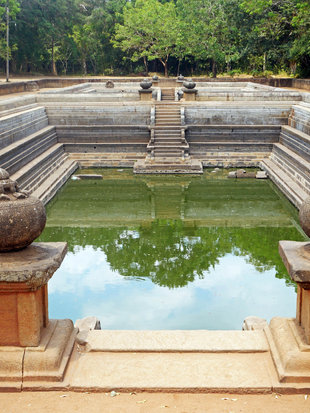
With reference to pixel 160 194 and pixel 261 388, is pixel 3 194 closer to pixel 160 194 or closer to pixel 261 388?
pixel 261 388

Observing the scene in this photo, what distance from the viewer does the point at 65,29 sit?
48781 mm

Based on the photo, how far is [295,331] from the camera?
411cm

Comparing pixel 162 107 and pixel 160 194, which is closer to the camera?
pixel 160 194

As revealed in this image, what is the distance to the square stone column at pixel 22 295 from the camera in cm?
373

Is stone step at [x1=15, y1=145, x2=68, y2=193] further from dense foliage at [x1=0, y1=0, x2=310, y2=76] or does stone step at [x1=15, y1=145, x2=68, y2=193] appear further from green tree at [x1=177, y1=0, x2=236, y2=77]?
green tree at [x1=177, y1=0, x2=236, y2=77]

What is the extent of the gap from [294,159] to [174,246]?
19.3ft

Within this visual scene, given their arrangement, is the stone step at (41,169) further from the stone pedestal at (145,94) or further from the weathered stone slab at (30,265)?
the weathered stone slab at (30,265)

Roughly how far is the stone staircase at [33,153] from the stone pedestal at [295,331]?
7.22 meters

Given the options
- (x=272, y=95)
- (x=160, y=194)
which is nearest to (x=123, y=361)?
(x=160, y=194)

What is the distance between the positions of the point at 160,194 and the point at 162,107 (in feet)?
16.9

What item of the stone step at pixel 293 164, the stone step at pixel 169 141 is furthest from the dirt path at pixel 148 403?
the stone step at pixel 169 141

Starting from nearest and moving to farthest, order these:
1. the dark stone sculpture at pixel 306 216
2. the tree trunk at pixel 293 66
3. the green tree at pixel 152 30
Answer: the dark stone sculpture at pixel 306 216 → the tree trunk at pixel 293 66 → the green tree at pixel 152 30

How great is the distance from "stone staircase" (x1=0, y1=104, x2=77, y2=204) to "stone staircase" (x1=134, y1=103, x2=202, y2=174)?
7.97 ft

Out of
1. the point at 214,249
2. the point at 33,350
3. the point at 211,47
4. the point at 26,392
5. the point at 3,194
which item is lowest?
the point at 214,249
